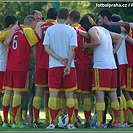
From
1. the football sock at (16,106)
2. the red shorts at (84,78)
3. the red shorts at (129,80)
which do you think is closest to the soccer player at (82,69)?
the red shorts at (84,78)

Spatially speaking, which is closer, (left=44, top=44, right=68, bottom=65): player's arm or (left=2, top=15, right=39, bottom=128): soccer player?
(left=44, top=44, right=68, bottom=65): player's arm

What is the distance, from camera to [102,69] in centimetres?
1146

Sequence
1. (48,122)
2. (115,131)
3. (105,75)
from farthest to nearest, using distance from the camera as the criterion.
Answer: (48,122), (105,75), (115,131)

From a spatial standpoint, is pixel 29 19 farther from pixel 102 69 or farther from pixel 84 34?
pixel 102 69

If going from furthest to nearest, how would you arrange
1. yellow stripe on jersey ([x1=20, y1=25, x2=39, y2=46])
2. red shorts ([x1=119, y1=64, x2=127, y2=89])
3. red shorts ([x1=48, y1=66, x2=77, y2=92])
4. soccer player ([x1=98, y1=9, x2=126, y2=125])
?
1. red shorts ([x1=119, y1=64, x2=127, y2=89])
2. soccer player ([x1=98, y1=9, x2=126, y2=125])
3. yellow stripe on jersey ([x1=20, y1=25, x2=39, y2=46])
4. red shorts ([x1=48, y1=66, x2=77, y2=92])

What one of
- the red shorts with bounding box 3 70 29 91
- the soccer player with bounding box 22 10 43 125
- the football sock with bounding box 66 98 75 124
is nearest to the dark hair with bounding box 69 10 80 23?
the soccer player with bounding box 22 10 43 125

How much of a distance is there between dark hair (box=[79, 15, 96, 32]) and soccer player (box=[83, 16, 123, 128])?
0.17 m

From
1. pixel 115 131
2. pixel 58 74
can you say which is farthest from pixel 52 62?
pixel 115 131

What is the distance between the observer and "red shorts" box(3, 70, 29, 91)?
459 inches

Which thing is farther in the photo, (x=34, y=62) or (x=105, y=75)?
(x=34, y=62)

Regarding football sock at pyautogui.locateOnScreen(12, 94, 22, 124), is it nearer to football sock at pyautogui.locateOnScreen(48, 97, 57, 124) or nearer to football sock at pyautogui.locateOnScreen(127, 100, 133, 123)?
football sock at pyautogui.locateOnScreen(48, 97, 57, 124)

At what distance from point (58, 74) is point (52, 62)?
268 millimetres

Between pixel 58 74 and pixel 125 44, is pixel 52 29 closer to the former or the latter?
pixel 58 74

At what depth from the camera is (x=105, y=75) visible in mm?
11438
